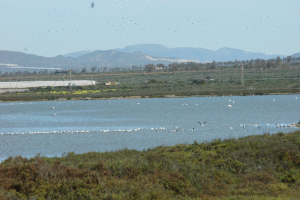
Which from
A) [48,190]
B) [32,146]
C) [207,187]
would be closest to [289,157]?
[207,187]

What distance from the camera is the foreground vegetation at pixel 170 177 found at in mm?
8562

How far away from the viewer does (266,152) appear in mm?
12289

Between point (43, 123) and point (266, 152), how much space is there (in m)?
27.7

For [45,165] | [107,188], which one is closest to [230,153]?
[107,188]

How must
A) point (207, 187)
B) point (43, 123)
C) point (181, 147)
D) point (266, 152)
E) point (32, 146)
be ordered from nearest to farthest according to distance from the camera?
point (207, 187) < point (266, 152) < point (181, 147) < point (32, 146) < point (43, 123)

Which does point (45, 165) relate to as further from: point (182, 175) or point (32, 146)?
point (32, 146)

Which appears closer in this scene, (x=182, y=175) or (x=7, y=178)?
(x=7, y=178)

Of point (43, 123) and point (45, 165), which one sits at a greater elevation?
point (45, 165)

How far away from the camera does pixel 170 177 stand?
962cm

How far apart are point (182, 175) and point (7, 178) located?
4970mm

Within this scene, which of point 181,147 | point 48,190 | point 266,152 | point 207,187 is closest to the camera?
point 48,190

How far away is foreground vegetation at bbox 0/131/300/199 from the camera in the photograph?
28.1 ft

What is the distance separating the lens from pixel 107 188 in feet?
28.7

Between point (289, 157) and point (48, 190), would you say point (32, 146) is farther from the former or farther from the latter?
point (289, 157)
